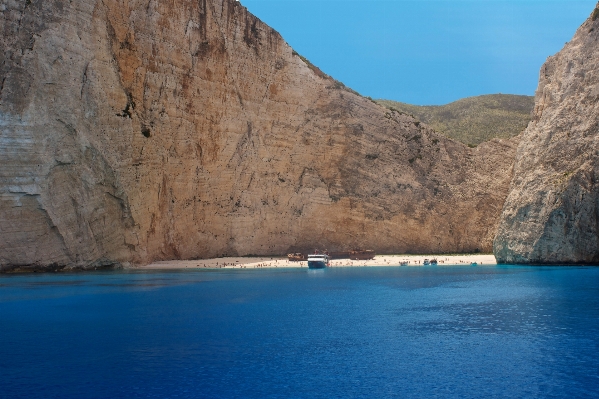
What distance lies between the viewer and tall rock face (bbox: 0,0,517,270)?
32.9m

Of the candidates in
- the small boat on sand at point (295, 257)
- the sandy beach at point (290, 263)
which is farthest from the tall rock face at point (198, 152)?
the small boat on sand at point (295, 257)

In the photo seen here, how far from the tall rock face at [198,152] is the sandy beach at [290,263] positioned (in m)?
1.16

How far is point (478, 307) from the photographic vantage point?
22.4 metres

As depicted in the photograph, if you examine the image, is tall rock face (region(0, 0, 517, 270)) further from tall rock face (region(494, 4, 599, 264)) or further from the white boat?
tall rock face (region(494, 4, 599, 264))

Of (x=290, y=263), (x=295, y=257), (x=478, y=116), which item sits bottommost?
(x=290, y=263)

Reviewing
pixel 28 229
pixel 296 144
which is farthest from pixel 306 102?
pixel 28 229

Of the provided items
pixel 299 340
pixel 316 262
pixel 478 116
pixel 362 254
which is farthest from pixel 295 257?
pixel 478 116

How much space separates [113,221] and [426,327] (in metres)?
23.4

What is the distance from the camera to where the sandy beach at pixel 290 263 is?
39.5m

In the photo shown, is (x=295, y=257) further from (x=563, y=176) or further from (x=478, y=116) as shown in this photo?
(x=478, y=116)

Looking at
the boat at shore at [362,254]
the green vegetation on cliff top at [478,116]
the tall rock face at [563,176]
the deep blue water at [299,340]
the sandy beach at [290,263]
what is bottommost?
the deep blue water at [299,340]

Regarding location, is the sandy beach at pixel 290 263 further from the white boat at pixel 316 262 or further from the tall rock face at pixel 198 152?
the tall rock face at pixel 198 152

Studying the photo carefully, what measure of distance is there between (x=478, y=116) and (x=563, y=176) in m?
36.0

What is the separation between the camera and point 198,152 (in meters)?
41.4
